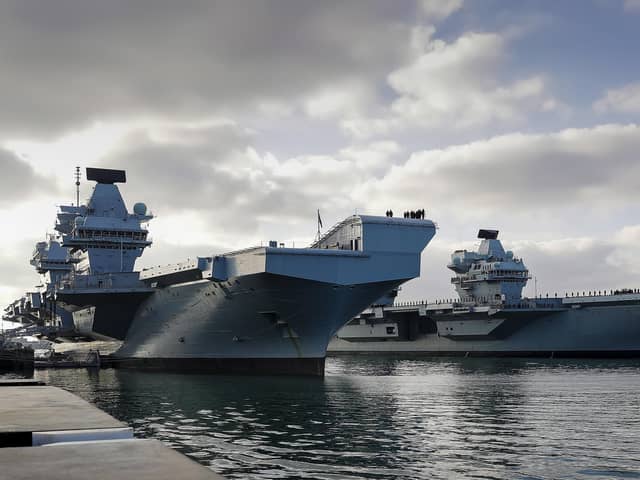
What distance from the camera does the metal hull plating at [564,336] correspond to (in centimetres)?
5875

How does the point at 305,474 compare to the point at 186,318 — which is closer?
the point at 305,474

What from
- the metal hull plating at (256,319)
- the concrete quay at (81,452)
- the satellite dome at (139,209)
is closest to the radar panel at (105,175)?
the satellite dome at (139,209)

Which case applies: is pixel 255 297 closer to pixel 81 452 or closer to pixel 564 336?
pixel 81 452

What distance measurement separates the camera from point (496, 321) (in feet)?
211

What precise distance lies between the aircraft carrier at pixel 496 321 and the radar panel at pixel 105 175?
31.5 meters

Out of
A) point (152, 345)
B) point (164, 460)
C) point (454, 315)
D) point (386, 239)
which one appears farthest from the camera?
point (454, 315)

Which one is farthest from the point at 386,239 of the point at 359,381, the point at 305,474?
the point at 305,474

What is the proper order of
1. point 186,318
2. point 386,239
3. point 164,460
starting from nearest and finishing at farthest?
point 164,460 < point 386,239 < point 186,318

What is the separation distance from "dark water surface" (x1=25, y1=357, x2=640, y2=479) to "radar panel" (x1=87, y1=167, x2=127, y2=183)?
23132 millimetres

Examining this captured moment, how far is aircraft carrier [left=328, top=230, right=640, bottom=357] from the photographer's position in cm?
5962

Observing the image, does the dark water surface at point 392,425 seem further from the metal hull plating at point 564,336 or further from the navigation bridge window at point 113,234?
the metal hull plating at point 564,336

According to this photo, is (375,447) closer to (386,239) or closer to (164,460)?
(164,460)

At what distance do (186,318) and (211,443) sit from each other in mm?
23449

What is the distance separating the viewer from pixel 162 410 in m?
22.2
